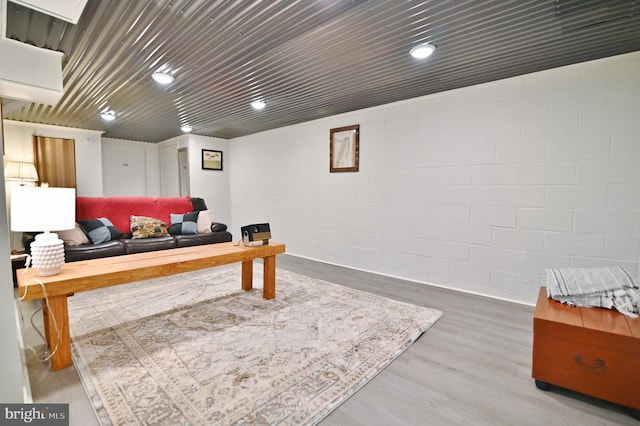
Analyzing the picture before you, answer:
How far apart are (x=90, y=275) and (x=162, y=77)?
2.13 meters

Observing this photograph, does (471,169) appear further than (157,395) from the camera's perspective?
Yes

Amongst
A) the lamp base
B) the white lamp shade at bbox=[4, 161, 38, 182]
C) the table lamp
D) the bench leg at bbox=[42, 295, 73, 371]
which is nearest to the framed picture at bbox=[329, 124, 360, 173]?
the table lamp

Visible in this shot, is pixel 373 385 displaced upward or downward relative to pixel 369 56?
downward

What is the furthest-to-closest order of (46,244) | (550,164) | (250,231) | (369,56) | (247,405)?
1. (250,231)
2. (550,164)
3. (369,56)
4. (46,244)
5. (247,405)

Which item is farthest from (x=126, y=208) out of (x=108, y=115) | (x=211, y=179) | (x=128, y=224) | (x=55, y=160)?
(x=55, y=160)

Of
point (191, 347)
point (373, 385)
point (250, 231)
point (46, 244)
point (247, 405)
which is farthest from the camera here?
point (250, 231)

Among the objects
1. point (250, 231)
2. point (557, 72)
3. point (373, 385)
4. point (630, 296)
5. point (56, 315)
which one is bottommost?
point (373, 385)

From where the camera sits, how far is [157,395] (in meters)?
1.51

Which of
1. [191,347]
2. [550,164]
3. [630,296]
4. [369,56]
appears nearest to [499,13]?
[369,56]

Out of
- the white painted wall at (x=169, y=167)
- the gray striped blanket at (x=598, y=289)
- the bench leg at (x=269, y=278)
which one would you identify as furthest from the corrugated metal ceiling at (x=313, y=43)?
the white painted wall at (x=169, y=167)

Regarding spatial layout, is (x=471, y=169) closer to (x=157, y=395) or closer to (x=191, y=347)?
(x=191, y=347)

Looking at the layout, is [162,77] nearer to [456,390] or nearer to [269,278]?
[269,278]

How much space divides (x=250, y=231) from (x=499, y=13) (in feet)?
8.58

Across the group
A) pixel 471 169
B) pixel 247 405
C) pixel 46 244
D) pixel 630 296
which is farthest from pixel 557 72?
pixel 46 244
